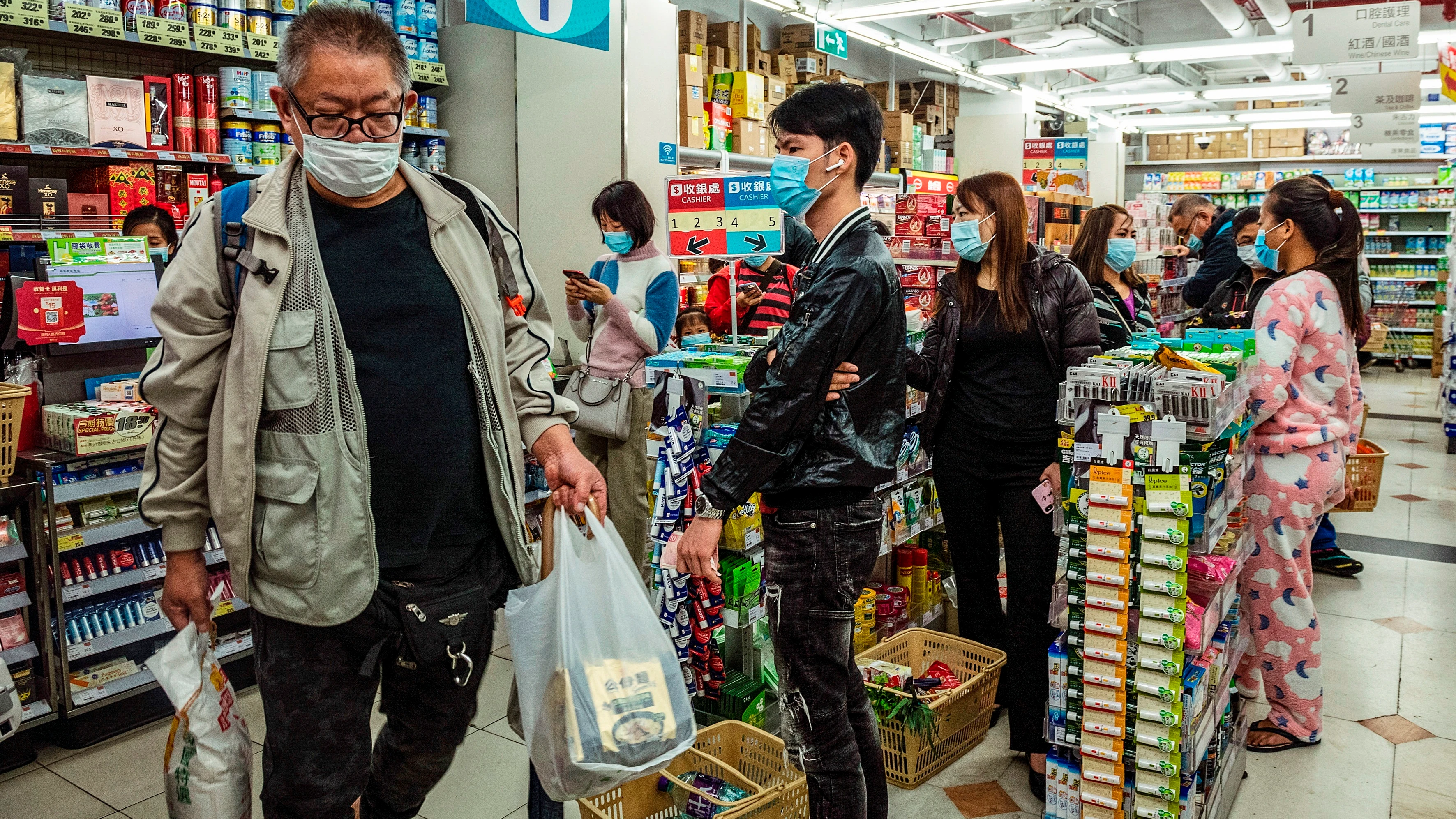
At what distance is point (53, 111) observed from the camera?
13.0ft

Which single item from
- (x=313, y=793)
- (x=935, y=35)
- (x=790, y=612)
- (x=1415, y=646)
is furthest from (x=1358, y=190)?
(x=313, y=793)

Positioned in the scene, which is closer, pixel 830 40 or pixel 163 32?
pixel 163 32

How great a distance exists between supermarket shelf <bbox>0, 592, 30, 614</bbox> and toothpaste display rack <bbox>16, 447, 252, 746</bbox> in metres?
0.07

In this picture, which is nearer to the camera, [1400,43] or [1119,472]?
[1119,472]

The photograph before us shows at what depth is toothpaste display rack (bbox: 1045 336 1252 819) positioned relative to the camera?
8.17 ft

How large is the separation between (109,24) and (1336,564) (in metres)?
6.24

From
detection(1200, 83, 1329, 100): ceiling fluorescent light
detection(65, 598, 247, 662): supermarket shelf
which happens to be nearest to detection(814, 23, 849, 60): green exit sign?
detection(65, 598, 247, 662): supermarket shelf

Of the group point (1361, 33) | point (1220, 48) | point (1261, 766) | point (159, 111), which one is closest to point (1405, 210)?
point (1220, 48)

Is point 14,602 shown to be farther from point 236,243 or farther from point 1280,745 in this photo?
point 1280,745

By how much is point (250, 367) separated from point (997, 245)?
2.25 m

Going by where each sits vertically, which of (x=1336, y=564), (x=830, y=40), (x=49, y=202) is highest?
(x=830, y=40)

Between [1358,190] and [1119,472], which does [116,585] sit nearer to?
[1119,472]

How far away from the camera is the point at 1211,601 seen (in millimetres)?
2652

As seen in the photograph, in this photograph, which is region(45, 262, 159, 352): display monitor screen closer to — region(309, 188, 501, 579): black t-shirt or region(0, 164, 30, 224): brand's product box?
region(0, 164, 30, 224): brand's product box
